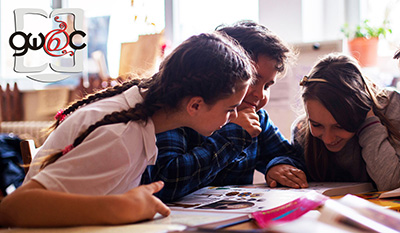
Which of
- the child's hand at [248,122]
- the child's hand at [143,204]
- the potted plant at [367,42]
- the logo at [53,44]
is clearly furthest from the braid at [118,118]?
the logo at [53,44]

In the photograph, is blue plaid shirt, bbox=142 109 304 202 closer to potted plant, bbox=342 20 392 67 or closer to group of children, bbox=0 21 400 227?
group of children, bbox=0 21 400 227

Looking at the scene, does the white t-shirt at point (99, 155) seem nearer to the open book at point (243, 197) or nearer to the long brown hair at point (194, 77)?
the long brown hair at point (194, 77)

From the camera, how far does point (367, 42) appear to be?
2.35 meters

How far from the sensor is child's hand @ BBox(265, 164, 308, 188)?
1.16 m

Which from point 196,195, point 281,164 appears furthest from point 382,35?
point 196,195

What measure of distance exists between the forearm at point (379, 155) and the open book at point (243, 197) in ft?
0.14

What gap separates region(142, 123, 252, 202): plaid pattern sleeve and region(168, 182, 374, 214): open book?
4 centimetres

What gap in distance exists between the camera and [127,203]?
0.69 m

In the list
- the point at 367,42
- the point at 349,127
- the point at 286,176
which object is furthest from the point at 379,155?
the point at 367,42

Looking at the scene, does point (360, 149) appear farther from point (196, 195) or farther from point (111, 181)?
point (111, 181)

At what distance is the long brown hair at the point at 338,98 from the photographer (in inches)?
46.3

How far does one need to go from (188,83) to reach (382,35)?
1.92 meters

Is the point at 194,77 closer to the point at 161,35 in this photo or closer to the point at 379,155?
the point at 379,155

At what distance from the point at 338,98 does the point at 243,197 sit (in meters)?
0.43
